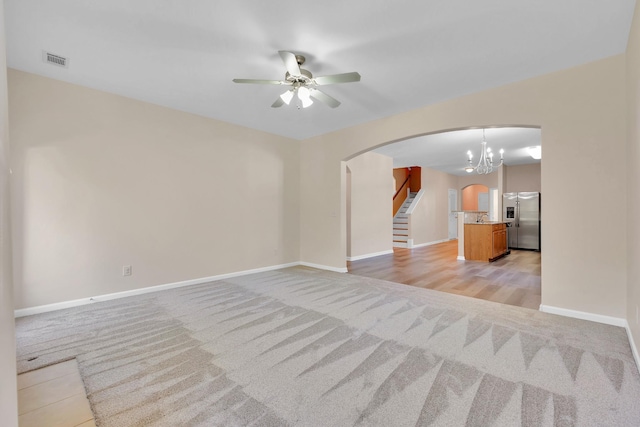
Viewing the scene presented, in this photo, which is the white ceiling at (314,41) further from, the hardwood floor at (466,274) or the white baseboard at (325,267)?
the white baseboard at (325,267)

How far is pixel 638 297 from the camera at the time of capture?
83.3 inches

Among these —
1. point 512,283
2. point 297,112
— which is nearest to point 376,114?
point 297,112

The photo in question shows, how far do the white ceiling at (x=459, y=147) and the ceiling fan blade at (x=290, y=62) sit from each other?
362 cm

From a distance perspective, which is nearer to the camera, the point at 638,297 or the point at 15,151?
the point at 638,297

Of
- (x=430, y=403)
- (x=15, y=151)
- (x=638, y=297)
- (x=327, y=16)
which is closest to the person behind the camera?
(x=430, y=403)

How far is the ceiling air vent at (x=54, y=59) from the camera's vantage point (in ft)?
9.30

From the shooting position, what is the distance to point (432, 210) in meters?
9.95

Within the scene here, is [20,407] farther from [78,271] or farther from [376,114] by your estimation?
[376,114]

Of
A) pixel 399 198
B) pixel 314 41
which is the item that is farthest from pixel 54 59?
pixel 399 198

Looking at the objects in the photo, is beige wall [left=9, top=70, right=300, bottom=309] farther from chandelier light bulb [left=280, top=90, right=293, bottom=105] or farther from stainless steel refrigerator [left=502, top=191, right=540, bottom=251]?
stainless steel refrigerator [left=502, top=191, right=540, bottom=251]

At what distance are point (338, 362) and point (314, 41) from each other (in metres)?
2.85

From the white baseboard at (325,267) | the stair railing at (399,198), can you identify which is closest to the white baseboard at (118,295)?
the white baseboard at (325,267)

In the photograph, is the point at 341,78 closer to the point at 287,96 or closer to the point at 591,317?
the point at 287,96

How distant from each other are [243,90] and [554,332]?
440cm
